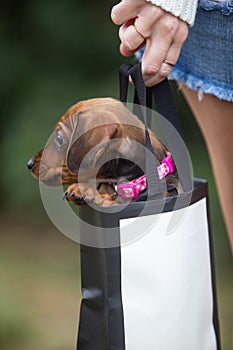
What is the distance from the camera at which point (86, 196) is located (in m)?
1.96

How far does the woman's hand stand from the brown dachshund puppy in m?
0.18

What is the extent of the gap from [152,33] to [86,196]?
0.40 meters

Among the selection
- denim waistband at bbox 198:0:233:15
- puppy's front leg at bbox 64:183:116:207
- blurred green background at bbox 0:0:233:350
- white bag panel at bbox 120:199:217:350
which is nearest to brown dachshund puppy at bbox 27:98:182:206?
puppy's front leg at bbox 64:183:116:207

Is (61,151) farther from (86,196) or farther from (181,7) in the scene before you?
(181,7)

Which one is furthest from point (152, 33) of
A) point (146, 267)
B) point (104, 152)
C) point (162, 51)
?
point (146, 267)

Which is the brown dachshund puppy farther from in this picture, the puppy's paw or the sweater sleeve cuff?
the sweater sleeve cuff

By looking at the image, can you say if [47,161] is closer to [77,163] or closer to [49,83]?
[77,163]

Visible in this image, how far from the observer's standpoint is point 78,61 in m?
4.54

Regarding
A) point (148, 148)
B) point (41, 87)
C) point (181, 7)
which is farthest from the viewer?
point (41, 87)

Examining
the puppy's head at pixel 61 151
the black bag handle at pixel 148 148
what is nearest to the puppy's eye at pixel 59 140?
the puppy's head at pixel 61 151

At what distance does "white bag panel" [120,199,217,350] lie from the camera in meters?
1.91

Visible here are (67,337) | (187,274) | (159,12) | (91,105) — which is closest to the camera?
(159,12)

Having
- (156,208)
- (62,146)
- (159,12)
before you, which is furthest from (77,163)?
(159,12)

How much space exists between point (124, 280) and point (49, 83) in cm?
270
